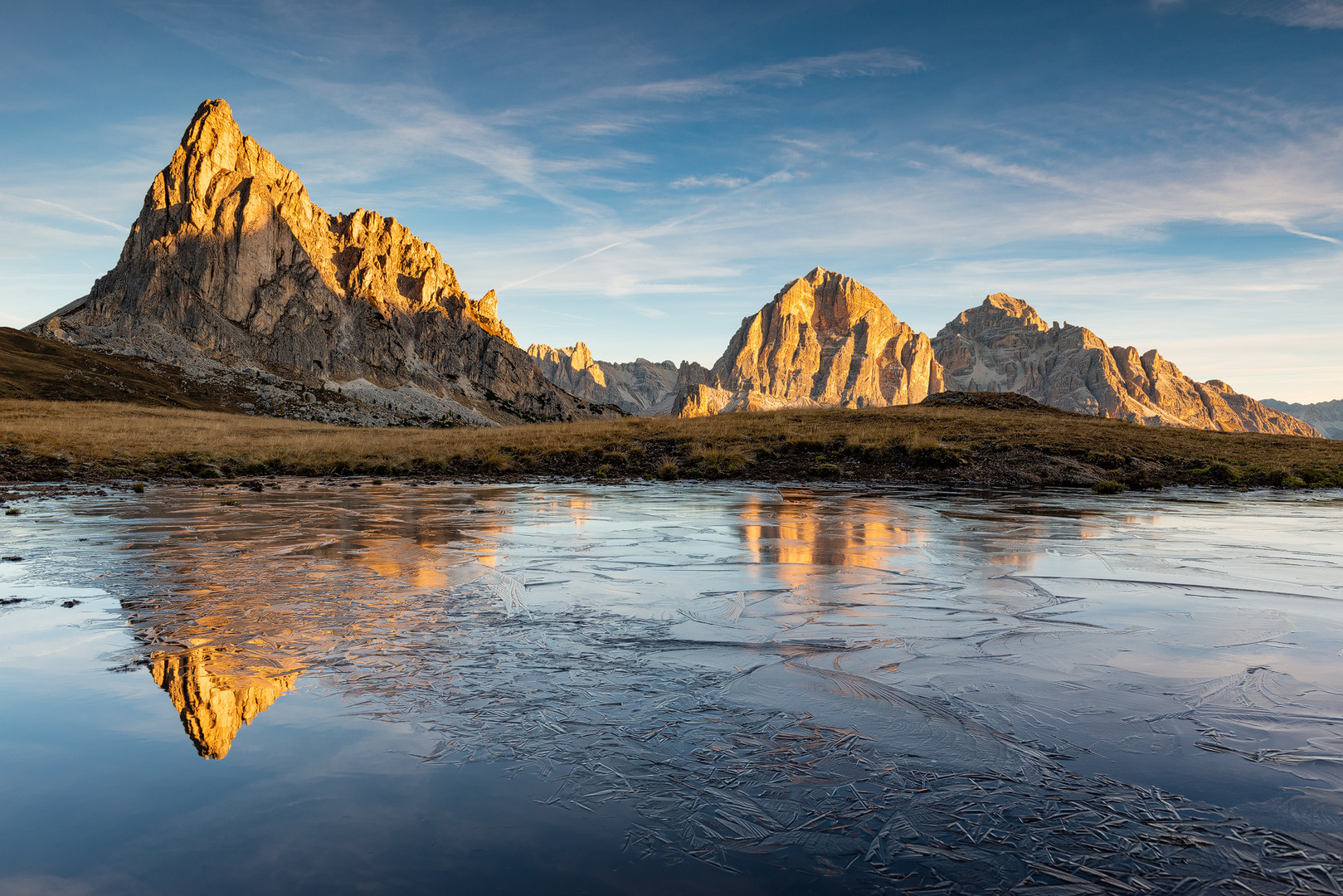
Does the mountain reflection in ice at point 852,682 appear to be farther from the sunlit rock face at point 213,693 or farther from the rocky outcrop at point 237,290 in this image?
the rocky outcrop at point 237,290

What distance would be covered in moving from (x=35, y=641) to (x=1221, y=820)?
802 centimetres

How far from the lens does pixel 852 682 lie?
511cm

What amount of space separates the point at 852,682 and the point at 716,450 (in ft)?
77.7

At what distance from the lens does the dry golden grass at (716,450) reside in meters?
25.6

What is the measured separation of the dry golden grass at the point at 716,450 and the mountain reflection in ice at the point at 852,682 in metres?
15.9

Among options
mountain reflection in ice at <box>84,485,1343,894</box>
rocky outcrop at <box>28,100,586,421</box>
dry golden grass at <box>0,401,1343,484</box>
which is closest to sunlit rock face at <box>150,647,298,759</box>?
mountain reflection in ice at <box>84,485,1343,894</box>

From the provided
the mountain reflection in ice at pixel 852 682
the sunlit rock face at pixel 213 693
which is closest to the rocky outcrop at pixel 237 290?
the mountain reflection in ice at pixel 852 682

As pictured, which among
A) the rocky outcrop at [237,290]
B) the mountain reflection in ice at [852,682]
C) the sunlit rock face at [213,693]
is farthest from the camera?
the rocky outcrop at [237,290]

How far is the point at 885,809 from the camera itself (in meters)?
3.41

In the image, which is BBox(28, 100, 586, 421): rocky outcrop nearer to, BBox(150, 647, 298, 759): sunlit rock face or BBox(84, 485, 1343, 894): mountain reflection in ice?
BBox(84, 485, 1343, 894): mountain reflection in ice

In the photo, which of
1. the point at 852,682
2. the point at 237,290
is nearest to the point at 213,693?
the point at 852,682

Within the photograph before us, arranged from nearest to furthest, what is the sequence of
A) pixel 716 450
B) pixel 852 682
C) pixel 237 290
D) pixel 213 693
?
pixel 213 693, pixel 852 682, pixel 716 450, pixel 237 290

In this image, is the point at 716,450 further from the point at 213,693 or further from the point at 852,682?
the point at 213,693

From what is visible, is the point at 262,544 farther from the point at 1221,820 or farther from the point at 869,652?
the point at 1221,820
